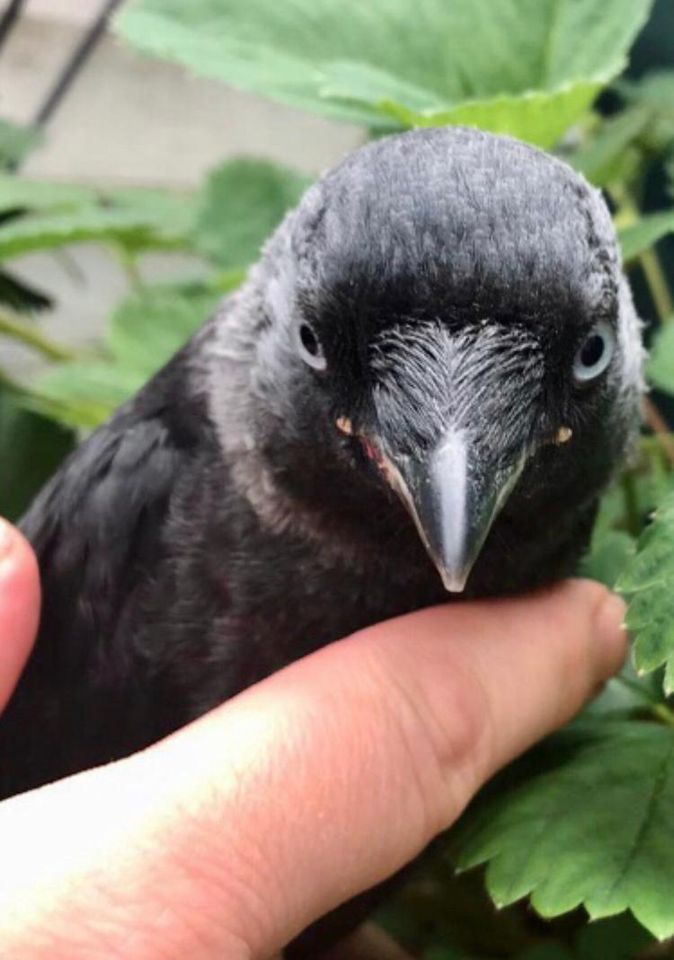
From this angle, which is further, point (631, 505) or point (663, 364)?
point (631, 505)

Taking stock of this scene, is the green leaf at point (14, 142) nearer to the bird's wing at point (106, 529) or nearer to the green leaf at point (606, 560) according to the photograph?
the bird's wing at point (106, 529)

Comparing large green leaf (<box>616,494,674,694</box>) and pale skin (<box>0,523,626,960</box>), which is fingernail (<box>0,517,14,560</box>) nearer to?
pale skin (<box>0,523,626,960</box>)

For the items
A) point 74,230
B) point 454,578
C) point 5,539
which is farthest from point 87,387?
point 454,578

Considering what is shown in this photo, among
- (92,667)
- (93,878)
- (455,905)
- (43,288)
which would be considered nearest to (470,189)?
(93,878)

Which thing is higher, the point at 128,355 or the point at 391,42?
the point at 391,42

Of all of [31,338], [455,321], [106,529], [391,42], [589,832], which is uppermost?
[391,42]

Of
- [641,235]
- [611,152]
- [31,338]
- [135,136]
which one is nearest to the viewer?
[641,235]

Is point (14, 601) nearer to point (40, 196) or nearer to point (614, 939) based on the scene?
point (614, 939)
